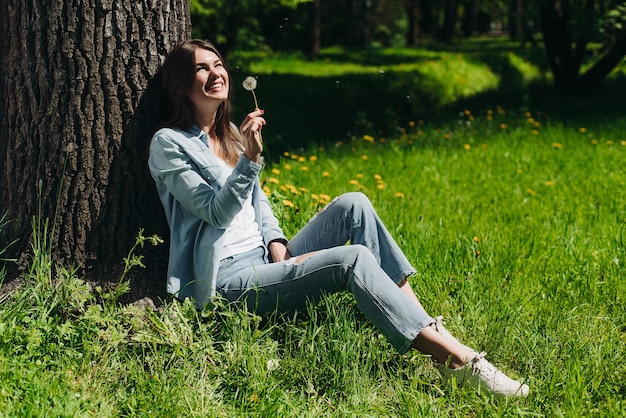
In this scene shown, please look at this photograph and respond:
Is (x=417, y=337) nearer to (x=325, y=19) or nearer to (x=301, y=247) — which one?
(x=301, y=247)

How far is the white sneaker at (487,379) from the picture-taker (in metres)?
2.56

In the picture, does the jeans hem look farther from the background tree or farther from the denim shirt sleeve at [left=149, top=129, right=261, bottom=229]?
the background tree

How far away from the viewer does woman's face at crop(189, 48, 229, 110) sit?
2838mm

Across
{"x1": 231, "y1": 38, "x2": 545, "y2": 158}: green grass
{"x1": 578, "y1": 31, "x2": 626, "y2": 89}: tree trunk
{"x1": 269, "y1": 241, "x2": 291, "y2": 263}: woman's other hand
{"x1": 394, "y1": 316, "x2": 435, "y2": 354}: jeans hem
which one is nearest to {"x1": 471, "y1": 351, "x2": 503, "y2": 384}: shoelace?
{"x1": 394, "y1": 316, "x2": 435, "y2": 354}: jeans hem

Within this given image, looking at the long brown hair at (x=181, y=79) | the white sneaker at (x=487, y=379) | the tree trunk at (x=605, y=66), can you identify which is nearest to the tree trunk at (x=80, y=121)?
the long brown hair at (x=181, y=79)

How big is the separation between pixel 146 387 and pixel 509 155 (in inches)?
188

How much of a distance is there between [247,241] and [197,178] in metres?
0.40

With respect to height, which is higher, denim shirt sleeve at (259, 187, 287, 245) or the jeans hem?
denim shirt sleeve at (259, 187, 287, 245)

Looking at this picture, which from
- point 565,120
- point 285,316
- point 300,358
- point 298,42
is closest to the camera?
A: point 300,358

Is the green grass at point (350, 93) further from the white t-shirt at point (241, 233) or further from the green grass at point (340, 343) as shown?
the white t-shirt at point (241, 233)

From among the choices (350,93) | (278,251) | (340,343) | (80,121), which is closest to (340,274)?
(340,343)

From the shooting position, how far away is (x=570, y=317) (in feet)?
9.95

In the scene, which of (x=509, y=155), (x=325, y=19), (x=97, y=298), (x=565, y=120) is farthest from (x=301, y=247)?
(x=325, y=19)

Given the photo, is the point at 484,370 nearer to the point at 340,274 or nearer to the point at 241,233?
the point at 340,274
